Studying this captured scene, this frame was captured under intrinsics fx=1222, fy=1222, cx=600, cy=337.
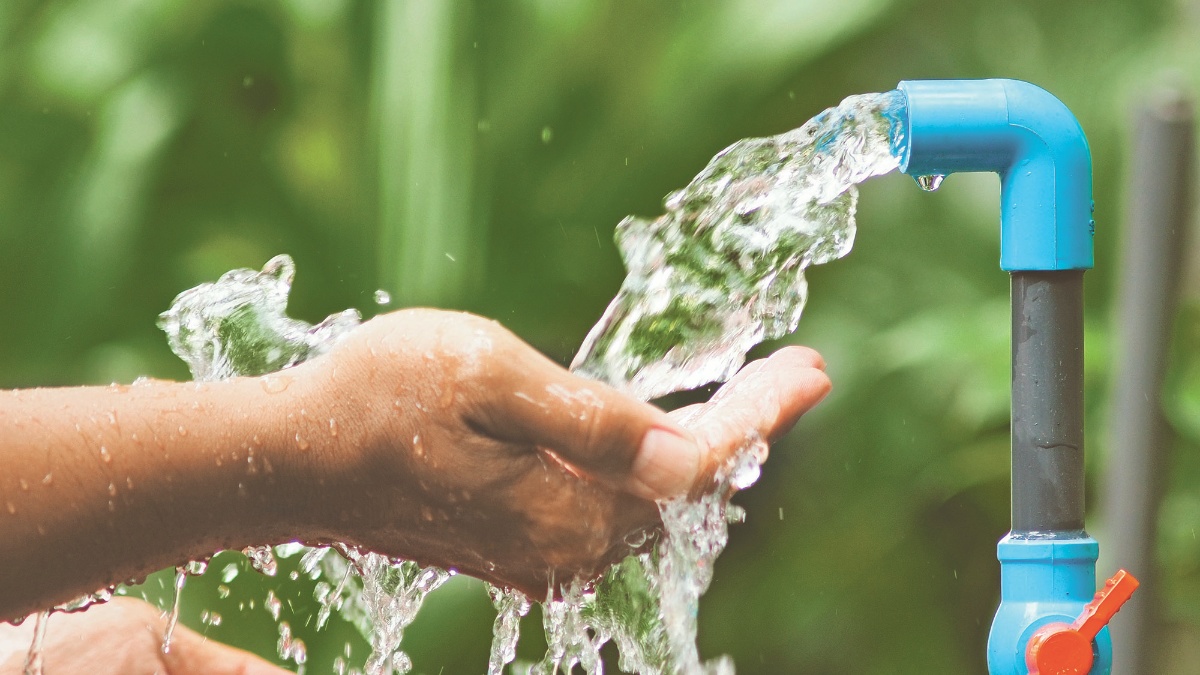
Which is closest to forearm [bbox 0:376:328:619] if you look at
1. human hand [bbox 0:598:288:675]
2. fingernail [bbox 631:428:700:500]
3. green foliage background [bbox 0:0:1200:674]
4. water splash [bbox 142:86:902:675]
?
water splash [bbox 142:86:902:675]

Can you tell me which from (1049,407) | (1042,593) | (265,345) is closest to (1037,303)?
(1049,407)

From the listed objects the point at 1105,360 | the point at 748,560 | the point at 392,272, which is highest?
the point at 392,272

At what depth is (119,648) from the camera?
1.10 meters

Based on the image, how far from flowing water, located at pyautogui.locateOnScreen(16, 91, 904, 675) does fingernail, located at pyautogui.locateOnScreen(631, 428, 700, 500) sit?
11cm

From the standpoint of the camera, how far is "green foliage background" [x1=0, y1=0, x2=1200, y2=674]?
193 centimetres

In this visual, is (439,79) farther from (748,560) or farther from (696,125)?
(748,560)

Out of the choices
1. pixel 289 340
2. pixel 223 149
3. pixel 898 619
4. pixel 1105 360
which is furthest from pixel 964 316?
pixel 223 149

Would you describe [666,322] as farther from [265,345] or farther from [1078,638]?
[1078,638]

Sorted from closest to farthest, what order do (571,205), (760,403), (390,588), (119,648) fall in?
(760,403) < (390,588) < (119,648) < (571,205)

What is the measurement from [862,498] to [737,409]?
1214 mm

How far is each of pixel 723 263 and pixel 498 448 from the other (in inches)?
14.0

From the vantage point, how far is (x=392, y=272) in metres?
1.99

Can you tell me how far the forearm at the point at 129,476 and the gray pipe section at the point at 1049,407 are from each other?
433 millimetres

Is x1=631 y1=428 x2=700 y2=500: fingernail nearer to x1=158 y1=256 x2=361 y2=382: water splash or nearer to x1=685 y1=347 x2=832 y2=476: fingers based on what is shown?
x1=685 y1=347 x2=832 y2=476: fingers
